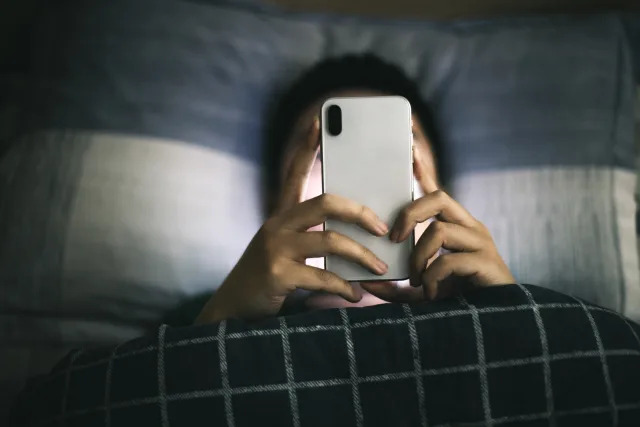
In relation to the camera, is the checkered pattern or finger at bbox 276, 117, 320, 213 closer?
the checkered pattern

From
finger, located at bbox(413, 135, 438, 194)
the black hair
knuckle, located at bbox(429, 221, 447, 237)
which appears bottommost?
knuckle, located at bbox(429, 221, 447, 237)

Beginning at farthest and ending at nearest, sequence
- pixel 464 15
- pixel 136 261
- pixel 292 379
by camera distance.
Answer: pixel 464 15 < pixel 136 261 < pixel 292 379

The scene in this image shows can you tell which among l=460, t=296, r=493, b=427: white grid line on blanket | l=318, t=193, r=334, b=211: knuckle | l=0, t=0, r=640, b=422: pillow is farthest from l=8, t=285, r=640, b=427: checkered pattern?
l=0, t=0, r=640, b=422: pillow

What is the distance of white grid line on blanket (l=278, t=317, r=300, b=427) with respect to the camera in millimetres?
559

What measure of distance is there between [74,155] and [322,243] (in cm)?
41

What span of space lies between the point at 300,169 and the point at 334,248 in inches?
5.7

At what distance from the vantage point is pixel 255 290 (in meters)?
0.63

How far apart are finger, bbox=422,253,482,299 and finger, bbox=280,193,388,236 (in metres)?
0.07

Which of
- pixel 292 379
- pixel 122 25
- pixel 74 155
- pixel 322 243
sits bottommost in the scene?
pixel 292 379

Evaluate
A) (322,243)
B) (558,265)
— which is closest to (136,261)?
(322,243)

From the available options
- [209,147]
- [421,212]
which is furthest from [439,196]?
[209,147]

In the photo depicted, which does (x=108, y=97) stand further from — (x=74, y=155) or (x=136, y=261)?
(x=136, y=261)

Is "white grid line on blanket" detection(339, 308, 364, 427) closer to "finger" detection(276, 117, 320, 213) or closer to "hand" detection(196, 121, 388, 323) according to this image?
"hand" detection(196, 121, 388, 323)

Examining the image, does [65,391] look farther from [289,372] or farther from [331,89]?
[331,89]
